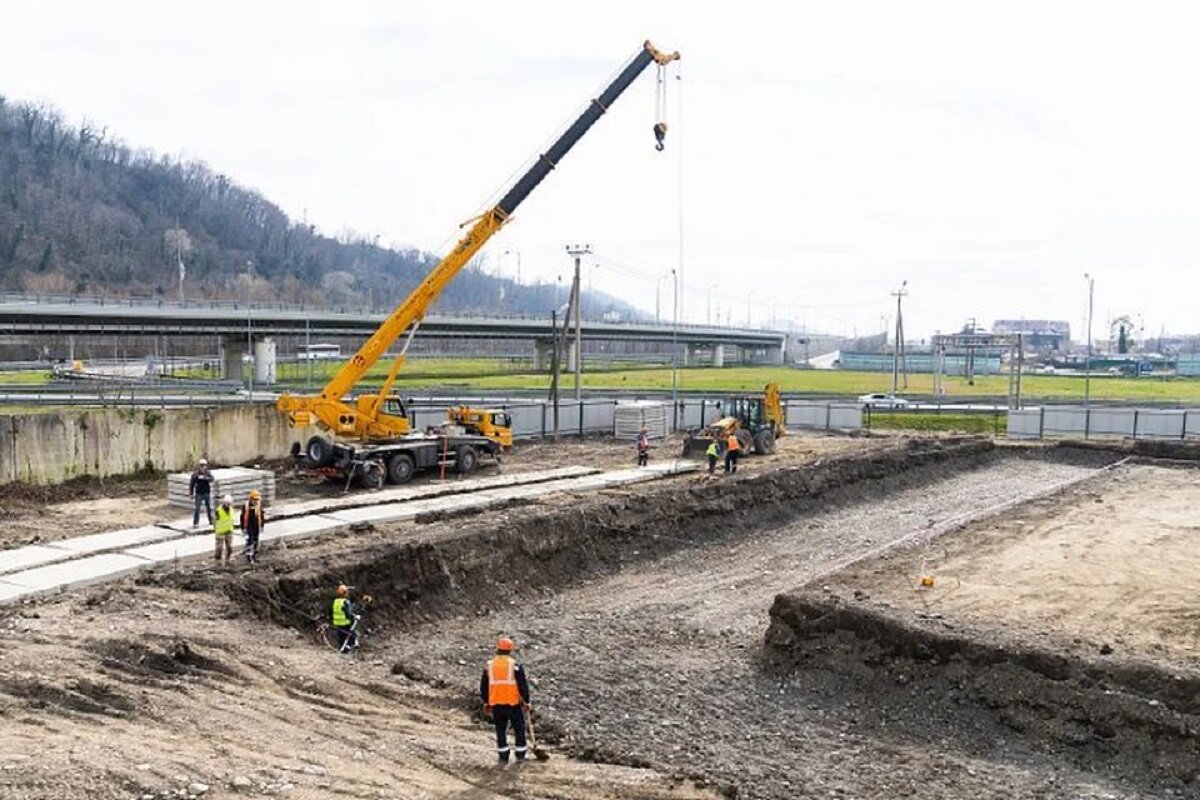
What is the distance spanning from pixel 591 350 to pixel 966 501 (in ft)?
505

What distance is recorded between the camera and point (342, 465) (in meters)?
26.5

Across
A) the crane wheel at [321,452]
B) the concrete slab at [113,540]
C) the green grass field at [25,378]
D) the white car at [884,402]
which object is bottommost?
the concrete slab at [113,540]

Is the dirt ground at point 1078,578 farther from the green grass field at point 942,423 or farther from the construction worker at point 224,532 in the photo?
the green grass field at point 942,423

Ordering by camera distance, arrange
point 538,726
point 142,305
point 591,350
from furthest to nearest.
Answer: point 591,350
point 142,305
point 538,726

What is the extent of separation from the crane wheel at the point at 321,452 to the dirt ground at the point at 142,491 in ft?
2.32

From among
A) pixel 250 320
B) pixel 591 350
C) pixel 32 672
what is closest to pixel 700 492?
pixel 32 672

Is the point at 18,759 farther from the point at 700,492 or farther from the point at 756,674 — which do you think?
the point at 700,492

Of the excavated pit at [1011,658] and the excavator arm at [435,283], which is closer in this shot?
the excavated pit at [1011,658]

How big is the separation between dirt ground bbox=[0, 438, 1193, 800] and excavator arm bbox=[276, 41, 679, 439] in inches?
269

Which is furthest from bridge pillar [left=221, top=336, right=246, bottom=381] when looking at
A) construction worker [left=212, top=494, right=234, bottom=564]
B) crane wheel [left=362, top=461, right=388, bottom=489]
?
construction worker [left=212, top=494, right=234, bottom=564]

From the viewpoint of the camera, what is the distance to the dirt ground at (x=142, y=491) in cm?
2075

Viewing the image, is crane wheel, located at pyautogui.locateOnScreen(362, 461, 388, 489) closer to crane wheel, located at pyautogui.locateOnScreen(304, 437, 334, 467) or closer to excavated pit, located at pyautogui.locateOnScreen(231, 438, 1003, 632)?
crane wheel, located at pyautogui.locateOnScreen(304, 437, 334, 467)

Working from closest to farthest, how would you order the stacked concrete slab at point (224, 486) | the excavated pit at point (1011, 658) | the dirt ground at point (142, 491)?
1. the excavated pit at point (1011, 658)
2. the dirt ground at point (142, 491)
3. the stacked concrete slab at point (224, 486)

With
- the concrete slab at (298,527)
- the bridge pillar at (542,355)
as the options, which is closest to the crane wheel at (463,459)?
the concrete slab at (298,527)
